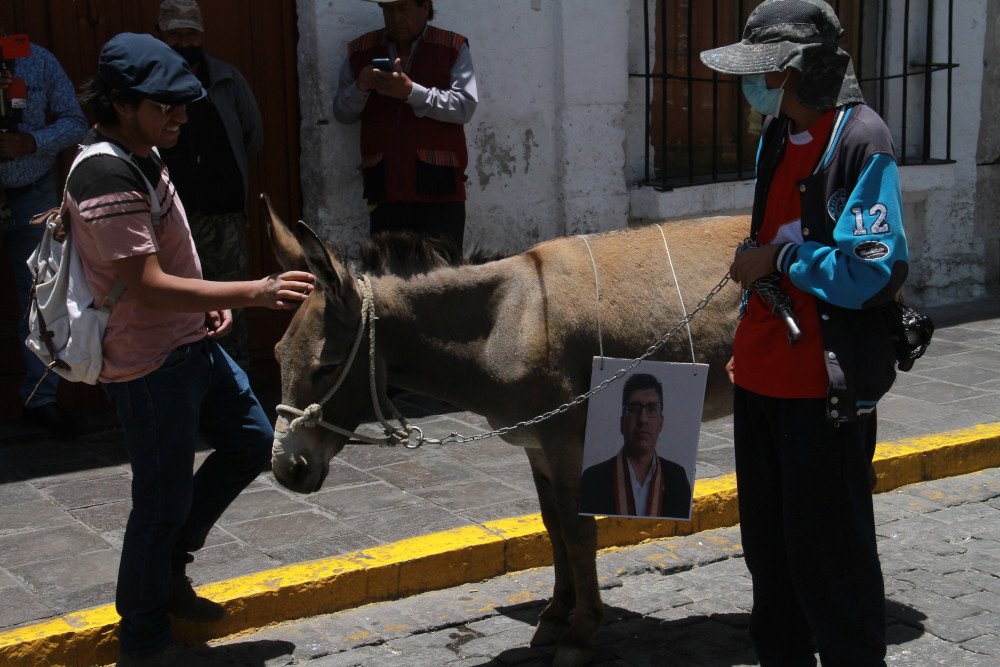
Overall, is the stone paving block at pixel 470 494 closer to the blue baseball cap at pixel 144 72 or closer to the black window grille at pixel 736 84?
the blue baseball cap at pixel 144 72

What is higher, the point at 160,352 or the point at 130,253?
the point at 130,253

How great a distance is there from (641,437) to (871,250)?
1.23 m

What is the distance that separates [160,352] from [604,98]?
5.31 metres

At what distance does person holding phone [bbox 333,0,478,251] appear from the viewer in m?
7.06

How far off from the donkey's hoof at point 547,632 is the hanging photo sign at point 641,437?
584mm

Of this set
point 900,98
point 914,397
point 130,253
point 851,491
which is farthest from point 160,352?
point 900,98

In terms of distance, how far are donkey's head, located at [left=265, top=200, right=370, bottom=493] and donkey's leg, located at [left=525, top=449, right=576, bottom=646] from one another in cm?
83

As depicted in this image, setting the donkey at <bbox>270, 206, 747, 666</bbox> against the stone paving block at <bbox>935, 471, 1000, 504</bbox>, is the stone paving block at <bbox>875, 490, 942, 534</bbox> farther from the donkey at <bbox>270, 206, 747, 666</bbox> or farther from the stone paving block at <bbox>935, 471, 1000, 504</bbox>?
the donkey at <bbox>270, 206, 747, 666</bbox>

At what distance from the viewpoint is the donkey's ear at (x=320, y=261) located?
3.52 meters

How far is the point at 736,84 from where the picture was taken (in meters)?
9.55

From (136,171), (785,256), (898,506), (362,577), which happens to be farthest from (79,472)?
(785,256)

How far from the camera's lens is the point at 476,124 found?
806 centimetres

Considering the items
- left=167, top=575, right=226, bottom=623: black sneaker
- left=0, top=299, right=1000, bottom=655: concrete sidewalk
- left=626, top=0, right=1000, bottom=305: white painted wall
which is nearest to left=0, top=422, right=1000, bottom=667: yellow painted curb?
left=0, top=299, right=1000, bottom=655: concrete sidewalk

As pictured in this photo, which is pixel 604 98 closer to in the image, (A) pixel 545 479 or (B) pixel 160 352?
(A) pixel 545 479
